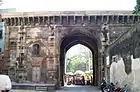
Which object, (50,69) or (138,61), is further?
(50,69)

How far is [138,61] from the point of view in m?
12.1

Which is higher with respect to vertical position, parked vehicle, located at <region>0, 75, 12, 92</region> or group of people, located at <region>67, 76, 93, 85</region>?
parked vehicle, located at <region>0, 75, 12, 92</region>

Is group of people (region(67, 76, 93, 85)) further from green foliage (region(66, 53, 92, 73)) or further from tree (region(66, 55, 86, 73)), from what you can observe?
tree (region(66, 55, 86, 73))

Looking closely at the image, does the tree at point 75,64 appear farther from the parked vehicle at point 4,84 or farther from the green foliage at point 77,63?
the parked vehicle at point 4,84

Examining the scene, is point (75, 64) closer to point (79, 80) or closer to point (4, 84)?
point (79, 80)

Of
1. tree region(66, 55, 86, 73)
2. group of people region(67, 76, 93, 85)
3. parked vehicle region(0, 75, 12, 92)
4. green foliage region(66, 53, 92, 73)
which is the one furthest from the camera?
tree region(66, 55, 86, 73)

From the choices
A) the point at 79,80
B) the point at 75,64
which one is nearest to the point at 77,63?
the point at 75,64

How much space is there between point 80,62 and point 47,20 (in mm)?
42620

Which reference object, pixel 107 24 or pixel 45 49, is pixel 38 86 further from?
pixel 107 24

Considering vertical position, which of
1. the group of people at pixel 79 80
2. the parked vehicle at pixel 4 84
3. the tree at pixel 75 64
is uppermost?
the tree at pixel 75 64

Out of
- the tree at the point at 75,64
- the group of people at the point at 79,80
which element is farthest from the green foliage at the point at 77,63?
the group of people at the point at 79,80

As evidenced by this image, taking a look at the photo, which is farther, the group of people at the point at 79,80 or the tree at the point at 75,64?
the tree at the point at 75,64

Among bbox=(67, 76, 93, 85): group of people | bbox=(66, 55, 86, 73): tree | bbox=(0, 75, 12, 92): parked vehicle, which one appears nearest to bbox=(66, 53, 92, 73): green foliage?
bbox=(66, 55, 86, 73): tree

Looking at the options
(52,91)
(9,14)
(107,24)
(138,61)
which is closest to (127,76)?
(138,61)
